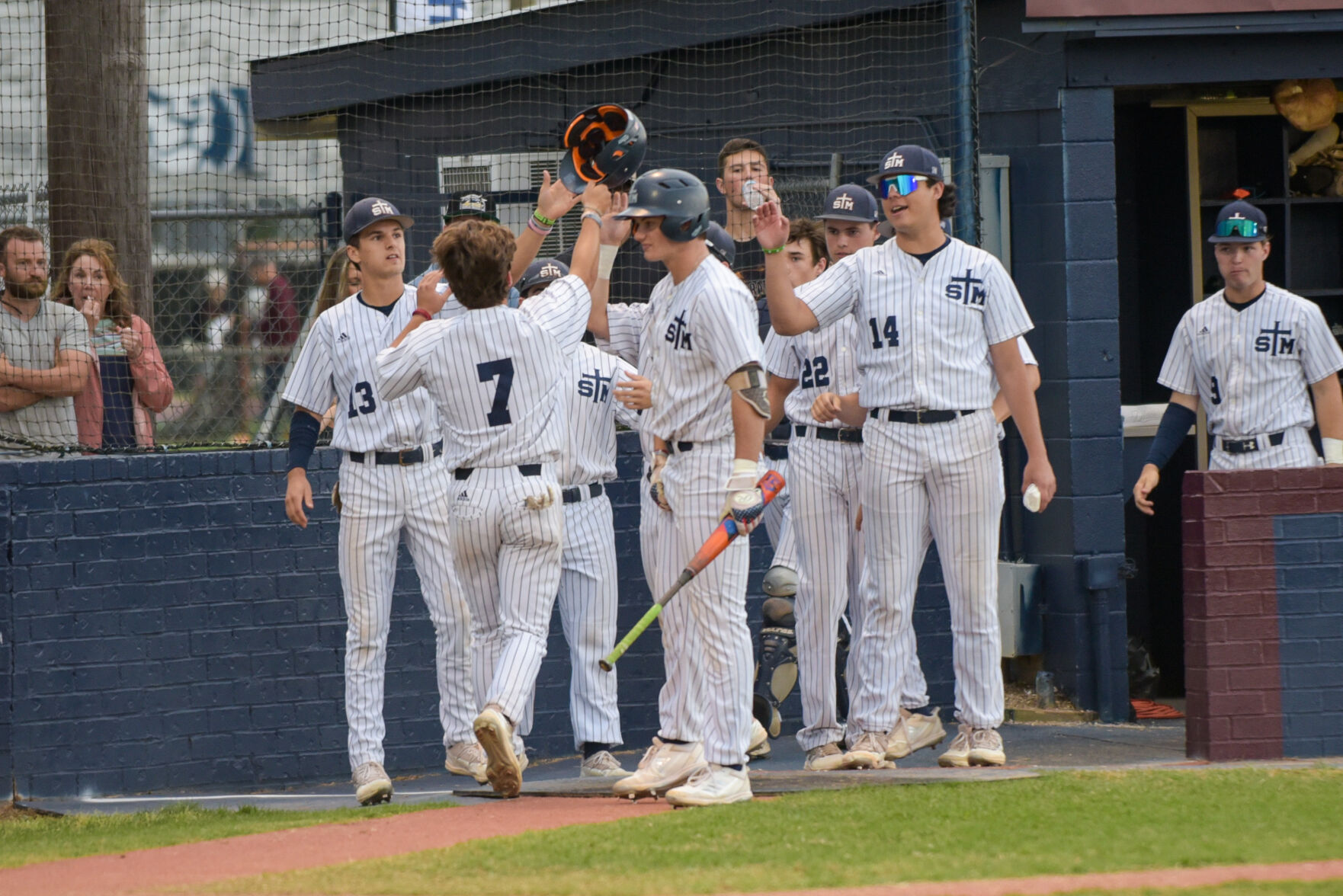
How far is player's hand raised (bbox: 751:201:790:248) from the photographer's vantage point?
543 cm

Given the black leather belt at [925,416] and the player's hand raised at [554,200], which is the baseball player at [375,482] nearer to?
the player's hand raised at [554,200]

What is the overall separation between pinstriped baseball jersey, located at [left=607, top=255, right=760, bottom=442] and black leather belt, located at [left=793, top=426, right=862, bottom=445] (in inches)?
46.3

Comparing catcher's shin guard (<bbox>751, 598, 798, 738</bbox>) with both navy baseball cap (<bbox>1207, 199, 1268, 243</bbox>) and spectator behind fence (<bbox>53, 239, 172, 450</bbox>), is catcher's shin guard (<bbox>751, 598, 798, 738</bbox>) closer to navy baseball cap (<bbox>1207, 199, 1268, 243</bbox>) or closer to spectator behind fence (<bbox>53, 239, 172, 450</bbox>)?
navy baseball cap (<bbox>1207, 199, 1268, 243</bbox>)

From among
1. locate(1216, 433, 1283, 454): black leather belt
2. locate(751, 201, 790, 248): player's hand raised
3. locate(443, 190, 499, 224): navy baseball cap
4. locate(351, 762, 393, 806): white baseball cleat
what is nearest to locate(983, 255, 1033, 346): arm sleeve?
locate(751, 201, 790, 248): player's hand raised

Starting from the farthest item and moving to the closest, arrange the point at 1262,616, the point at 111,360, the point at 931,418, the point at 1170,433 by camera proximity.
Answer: the point at 1170,433, the point at 111,360, the point at 1262,616, the point at 931,418

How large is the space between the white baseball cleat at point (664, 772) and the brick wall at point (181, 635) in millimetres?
2030

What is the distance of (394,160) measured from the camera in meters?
10.1

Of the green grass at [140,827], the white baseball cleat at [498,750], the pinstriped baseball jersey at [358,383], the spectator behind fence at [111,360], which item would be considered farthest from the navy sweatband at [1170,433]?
the spectator behind fence at [111,360]

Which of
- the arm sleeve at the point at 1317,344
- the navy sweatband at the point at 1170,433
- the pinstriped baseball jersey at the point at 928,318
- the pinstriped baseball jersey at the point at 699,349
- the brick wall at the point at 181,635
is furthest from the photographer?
the navy sweatband at the point at 1170,433

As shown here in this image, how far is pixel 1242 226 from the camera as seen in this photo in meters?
7.45

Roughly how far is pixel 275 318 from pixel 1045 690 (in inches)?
202

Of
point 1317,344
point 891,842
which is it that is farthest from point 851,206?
point 891,842

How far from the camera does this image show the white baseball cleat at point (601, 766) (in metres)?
6.45

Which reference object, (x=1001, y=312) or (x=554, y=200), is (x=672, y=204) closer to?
(x=554, y=200)
